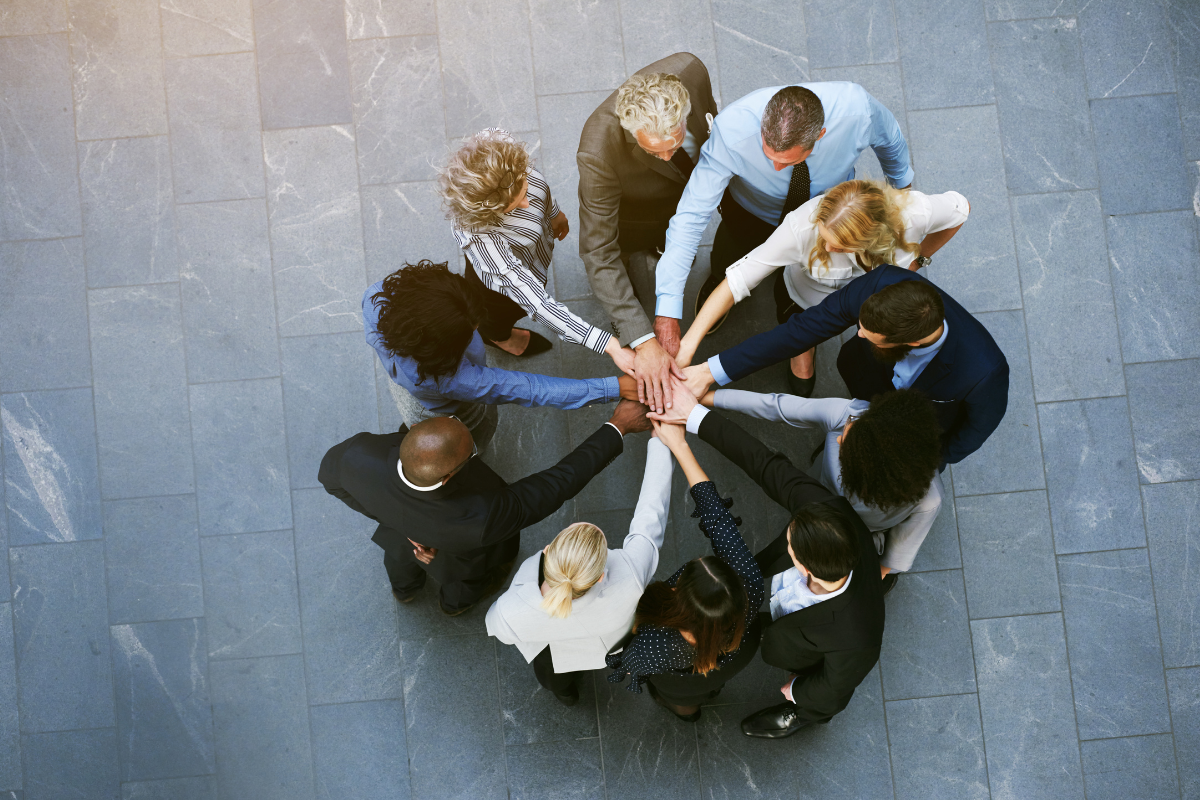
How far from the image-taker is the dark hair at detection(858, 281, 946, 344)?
2430mm

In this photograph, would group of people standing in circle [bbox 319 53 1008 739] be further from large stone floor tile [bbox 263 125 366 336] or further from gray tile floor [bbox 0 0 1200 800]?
large stone floor tile [bbox 263 125 366 336]

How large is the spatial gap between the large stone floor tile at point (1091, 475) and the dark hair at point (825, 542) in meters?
1.99

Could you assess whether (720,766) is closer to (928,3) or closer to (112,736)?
(112,736)

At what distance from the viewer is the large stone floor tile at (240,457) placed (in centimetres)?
373

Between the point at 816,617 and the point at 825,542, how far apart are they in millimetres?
331

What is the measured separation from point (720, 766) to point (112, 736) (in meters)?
3.06

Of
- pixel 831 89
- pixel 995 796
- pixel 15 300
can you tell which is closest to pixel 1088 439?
pixel 995 796

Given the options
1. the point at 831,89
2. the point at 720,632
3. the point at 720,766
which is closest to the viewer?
the point at 720,632

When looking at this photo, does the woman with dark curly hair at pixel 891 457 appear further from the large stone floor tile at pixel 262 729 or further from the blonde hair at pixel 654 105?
the large stone floor tile at pixel 262 729

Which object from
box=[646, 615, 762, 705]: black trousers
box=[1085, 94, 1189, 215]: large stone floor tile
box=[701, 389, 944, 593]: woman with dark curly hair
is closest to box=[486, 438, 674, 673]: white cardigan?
box=[646, 615, 762, 705]: black trousers

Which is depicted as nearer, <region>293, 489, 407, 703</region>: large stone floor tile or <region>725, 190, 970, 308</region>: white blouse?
<region>725, 190, 970, 308</region>: white blouse

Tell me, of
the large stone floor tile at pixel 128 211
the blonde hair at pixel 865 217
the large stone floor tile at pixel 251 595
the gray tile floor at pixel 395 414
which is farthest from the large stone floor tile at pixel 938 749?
the large stone floor tile at pixel 128 211

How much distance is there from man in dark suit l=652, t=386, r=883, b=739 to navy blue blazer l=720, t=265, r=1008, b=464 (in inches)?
15.4

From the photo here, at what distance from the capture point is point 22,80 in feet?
12.8
